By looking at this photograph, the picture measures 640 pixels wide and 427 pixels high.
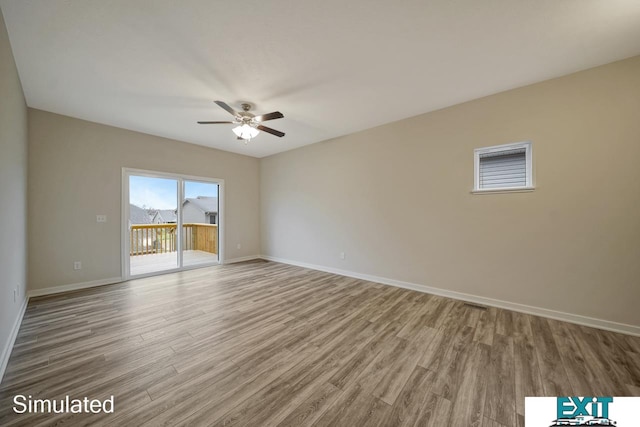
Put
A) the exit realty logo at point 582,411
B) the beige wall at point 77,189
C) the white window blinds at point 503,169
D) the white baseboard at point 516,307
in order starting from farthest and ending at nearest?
the beige wall at point 77,189 < the white window blinds at point 503,169 < the white baseboard at point 516,307 < the exit realty logo at point 582,411

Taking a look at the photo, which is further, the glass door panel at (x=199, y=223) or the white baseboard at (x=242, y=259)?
the white baseboard at (x=242, y=259)

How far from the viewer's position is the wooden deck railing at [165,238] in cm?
499

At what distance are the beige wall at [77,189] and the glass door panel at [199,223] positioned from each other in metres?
0.72

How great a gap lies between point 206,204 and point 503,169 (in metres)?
6.05

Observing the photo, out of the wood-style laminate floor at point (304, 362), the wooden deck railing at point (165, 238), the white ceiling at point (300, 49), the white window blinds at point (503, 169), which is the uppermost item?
the white ceiling at point (300, 49)

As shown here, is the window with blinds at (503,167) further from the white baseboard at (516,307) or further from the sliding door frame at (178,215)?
the sliding door frame at (178,215)

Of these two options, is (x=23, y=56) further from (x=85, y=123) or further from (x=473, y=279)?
(x=473, y=279)

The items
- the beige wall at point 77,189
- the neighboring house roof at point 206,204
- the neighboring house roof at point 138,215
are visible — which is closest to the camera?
the beige wall at point 77,189

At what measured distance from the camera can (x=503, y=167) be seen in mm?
3008

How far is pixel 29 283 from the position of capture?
3.23 metres

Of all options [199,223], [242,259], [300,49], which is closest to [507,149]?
[300,49]

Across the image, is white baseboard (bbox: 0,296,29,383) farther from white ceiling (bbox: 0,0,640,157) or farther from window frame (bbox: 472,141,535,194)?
window frame (bbox: 472,141,535,194)

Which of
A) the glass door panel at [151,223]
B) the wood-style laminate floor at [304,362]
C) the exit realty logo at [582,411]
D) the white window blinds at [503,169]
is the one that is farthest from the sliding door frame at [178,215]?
the exit realty logo at [582,411]

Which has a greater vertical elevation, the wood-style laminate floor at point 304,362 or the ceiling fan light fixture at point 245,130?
the ceiling fan light fixture at point 245,130
